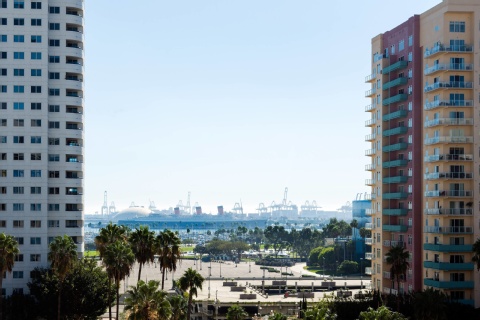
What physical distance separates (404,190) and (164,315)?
63.2 meters

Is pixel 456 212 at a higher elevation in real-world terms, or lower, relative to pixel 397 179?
lower

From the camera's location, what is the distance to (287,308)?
14488 centimetres

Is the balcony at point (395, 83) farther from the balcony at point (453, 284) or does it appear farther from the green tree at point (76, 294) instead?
the green tree at point (76, 294)

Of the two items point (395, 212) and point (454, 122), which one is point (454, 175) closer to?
point (454, 122)

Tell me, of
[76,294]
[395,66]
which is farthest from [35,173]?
[395,66]

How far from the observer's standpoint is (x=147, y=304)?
79.9 m

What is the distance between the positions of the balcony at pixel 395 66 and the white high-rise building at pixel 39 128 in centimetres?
5531

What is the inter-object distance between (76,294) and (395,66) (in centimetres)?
6520

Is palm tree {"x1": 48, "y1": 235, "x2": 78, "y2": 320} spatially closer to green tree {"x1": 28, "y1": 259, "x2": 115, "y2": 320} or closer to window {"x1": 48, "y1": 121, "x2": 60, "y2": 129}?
green tree {"x1": 28, "y1": 259, "x2": 115, "y2": 320}

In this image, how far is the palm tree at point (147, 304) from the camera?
79875mm

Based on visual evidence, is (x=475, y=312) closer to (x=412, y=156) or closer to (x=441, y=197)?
(x=441, y=197)

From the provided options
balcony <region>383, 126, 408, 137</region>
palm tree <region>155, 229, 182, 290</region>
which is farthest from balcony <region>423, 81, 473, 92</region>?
palm tree <region>155, 229, 182, 290</region>

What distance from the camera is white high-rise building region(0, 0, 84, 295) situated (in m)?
136

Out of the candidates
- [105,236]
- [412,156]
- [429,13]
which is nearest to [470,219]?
[412,156]
